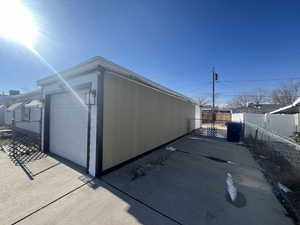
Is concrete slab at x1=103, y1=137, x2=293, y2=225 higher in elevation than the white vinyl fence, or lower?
lower

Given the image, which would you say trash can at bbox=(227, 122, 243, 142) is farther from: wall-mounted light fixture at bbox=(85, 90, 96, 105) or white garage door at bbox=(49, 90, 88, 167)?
white garage door at bbox=(49, 90, 88, 167)

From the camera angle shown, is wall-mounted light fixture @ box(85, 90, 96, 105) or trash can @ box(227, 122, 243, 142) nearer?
wall-mounted light fixture @ box(85, 90, 96, 105)

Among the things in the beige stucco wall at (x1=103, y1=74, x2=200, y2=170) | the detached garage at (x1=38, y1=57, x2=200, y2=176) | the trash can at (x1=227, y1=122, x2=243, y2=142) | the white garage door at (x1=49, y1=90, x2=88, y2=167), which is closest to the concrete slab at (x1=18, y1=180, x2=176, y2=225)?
the detached garage at (x1=38, y1=57, x2=200, y2=176)

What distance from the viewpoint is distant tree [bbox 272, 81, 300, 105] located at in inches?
741

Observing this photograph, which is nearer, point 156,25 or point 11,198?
point 11,198

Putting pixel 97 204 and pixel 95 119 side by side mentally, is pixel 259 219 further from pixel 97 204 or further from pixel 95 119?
pixel 95 119

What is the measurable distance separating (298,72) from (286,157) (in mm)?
14885

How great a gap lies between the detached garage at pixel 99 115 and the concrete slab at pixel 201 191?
0.69 m

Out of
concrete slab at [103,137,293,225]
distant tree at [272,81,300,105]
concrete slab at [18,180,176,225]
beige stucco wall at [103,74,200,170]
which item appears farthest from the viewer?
distant tree at [272,81,300,105]

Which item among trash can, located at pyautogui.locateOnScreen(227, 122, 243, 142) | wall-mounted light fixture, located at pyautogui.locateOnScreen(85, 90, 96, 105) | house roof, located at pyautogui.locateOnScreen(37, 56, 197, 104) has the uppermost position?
house roof, located at pyautogui.locateOnScreen(37, 56, 197, 104)

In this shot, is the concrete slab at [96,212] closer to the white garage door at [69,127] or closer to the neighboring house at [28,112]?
the white garage door at [69,127]

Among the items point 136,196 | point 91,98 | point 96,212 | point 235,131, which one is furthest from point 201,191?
point 235,131

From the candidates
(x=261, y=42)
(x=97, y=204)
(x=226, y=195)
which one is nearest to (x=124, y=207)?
(x=97, y=204)

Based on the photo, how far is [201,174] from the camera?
3.39m
